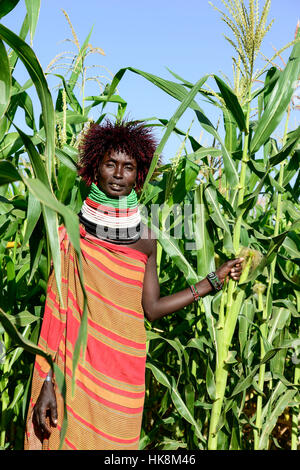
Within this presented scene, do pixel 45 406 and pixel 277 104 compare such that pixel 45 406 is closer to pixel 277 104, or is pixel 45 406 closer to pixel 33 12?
pixel 33 12

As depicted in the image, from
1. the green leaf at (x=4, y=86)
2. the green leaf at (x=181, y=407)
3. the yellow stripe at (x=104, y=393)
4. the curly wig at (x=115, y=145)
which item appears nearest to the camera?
the green leaf at (x=4, y=86)

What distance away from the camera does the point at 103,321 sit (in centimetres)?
221

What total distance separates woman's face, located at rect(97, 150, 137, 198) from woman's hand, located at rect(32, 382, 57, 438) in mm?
822

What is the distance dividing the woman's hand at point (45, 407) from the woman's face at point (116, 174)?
2.70 feet

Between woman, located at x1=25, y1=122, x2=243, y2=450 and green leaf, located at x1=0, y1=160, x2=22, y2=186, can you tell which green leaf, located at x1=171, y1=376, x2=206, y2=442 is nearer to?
woman, located at x1=25, y1=122, x2=243, y2=450

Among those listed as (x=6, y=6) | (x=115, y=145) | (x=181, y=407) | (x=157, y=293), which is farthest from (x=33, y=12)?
(x=181, y=407)

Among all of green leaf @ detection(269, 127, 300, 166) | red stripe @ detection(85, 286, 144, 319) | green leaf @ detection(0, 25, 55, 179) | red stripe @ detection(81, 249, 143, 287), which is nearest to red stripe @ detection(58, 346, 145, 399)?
red stripe @ detection(85, 286, 144, 319)

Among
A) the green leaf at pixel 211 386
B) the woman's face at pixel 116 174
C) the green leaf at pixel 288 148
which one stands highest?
the green leaf at pixel 288 148

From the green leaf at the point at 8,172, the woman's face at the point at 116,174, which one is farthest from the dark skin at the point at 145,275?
the green leaf at the point at 8,172

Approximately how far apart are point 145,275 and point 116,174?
19.6 inches

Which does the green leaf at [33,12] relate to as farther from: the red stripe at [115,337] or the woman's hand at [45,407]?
the woman's hand at [45,407]

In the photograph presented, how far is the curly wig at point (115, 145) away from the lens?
229 cm

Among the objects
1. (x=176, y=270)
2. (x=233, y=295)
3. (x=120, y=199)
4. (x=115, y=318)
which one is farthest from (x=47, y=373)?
(x=176, y=270)
